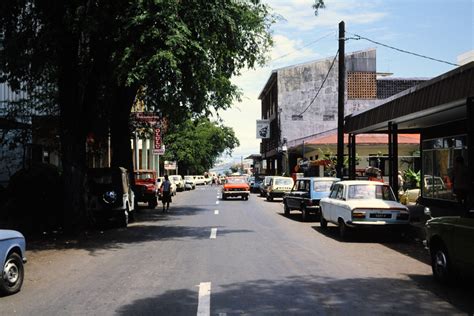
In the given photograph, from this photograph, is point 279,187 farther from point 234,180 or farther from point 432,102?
point 432,102

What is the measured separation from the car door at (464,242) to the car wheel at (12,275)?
6532 mm

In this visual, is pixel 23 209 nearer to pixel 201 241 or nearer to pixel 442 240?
pixel 201 241

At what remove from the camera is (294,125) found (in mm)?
58844

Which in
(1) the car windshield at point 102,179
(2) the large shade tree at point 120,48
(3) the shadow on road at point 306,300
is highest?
(2) the large shade tree at point 120,48

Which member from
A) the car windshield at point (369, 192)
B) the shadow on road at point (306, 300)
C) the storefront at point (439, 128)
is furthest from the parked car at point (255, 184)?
the shadow on road at point (306, 300)

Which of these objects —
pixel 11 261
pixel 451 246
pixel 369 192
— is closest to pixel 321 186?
pixel 369 192

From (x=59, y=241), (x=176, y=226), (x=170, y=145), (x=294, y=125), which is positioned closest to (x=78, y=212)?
(x=59, y=241)

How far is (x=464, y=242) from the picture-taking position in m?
7.46

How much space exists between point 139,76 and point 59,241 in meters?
4.95

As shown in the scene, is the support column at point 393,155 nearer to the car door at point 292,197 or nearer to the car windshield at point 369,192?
the car door at point 292,197

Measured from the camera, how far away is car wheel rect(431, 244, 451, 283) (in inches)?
318

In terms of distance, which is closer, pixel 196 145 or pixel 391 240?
pixel 391 240

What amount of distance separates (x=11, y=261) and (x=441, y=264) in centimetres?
658

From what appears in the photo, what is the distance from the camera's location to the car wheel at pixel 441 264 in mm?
8078
